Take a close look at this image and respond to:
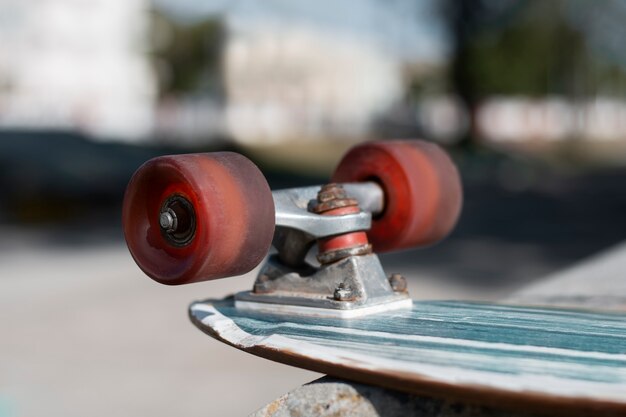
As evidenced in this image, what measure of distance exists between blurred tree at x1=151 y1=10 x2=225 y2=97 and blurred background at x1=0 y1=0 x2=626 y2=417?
0.37 ft

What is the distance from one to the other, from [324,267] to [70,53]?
151ft

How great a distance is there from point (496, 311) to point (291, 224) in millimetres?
385

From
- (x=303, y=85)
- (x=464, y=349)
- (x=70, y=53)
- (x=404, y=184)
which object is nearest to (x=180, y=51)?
(x=70, y=53)

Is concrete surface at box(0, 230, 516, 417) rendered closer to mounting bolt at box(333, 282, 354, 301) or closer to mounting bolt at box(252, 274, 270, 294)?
mounting bolt at box(252, 274, 270, 294)

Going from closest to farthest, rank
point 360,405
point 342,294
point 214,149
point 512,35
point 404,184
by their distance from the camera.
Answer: point 360,405 → point 342,294 → point 404,184 → point 214,149 → point 512,35

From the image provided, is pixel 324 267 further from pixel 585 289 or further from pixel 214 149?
pixel 214 149

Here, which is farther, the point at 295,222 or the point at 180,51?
the point at 180,51

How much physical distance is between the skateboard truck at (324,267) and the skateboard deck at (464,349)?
0.10ft

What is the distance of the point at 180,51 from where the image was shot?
46562 mm

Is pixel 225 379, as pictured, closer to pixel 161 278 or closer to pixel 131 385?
pixel 131 385

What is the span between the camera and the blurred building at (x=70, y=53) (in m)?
43.8

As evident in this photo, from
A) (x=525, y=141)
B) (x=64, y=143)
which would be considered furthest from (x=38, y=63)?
(x=64, y=143)

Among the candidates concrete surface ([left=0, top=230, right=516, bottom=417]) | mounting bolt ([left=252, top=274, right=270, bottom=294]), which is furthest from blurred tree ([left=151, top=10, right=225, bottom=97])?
mounting bolt ([left=252, top=274, right=270, bottom=294])

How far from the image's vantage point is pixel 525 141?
33594 mm
